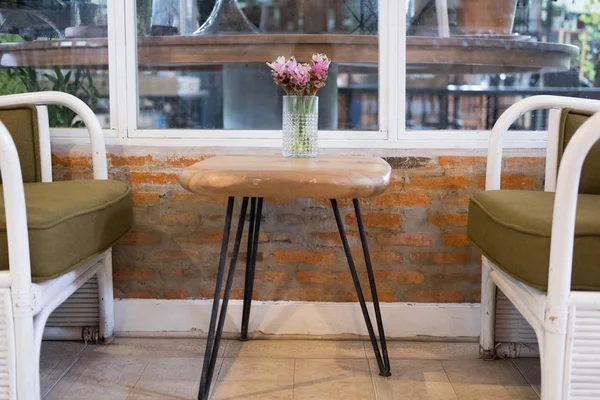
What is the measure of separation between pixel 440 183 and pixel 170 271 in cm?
102

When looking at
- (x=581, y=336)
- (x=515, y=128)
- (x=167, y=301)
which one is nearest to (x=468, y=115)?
(x=515, y=128)

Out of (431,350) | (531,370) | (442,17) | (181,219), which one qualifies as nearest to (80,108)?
(181,219)

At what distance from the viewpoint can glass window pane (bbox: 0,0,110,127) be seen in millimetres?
2537

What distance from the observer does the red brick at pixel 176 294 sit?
2.54m

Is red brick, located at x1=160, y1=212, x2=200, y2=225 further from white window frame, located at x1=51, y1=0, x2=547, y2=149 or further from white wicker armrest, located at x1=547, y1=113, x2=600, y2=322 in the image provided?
white wicker armrest, located at x1=547, y1=113, x2=600, y2=322

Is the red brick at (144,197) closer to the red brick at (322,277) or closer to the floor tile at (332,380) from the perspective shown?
the red brick at (322,277)

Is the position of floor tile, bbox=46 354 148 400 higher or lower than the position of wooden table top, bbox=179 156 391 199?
lower

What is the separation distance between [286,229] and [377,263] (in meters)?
0.35

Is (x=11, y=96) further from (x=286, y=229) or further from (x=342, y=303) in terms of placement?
(x=342, y=303)

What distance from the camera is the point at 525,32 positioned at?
2.51 m

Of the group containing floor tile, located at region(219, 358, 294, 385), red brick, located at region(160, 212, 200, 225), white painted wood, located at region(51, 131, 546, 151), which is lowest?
floor tile, located at region(219, 358, 294, 385)

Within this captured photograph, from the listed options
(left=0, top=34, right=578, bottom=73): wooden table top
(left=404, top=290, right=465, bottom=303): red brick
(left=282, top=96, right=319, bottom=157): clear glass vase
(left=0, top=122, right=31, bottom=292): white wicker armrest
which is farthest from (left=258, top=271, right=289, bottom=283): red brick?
(left=0, top=122, right=31, bottom=292): white wicker armrest

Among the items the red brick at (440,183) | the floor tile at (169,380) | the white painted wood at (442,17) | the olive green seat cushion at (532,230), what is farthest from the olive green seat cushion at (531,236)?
the floor tile at (169,380)

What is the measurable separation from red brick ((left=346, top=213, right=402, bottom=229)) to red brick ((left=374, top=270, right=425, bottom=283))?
17cm
